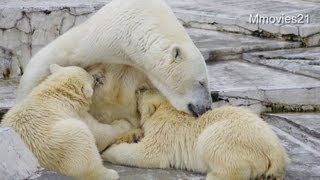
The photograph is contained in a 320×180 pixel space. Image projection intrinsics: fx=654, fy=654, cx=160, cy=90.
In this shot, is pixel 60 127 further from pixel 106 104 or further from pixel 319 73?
pixel 319 73

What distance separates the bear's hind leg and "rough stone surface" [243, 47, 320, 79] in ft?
8.73

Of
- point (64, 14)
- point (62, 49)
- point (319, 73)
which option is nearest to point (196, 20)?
point (64, 14)

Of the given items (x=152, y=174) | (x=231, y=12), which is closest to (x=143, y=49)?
(x=152, y=174)

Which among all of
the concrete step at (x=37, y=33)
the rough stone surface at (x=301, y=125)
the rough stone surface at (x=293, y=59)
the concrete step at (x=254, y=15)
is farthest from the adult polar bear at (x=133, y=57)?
the concrete step at (x=254, y=15)

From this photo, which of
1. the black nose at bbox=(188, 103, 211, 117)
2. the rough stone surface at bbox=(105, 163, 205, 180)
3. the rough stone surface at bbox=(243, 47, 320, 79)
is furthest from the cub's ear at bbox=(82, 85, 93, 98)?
the rough stone surface at bbox=(243, 47, 320, 79)

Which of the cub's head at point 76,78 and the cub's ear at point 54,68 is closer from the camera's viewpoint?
the cub's head at point 76,78

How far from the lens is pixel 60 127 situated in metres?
3.55

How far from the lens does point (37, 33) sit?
21.2 ft

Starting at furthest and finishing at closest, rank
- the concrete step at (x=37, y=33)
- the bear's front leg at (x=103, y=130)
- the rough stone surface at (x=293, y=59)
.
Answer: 1. the concrete step at (x=37, y=33)
2. the rough stone surface at (x=293, y=59)
3. the bear's front leg at (x=103, y=130)

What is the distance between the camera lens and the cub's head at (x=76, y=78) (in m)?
3.90

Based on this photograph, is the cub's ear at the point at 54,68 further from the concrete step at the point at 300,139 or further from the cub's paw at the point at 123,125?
the concrete step at the point at 300,139

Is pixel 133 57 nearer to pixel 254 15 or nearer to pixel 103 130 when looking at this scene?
pixel 103 130

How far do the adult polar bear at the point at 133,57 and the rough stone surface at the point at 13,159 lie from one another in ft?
3.29

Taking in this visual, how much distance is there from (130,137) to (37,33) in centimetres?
283
